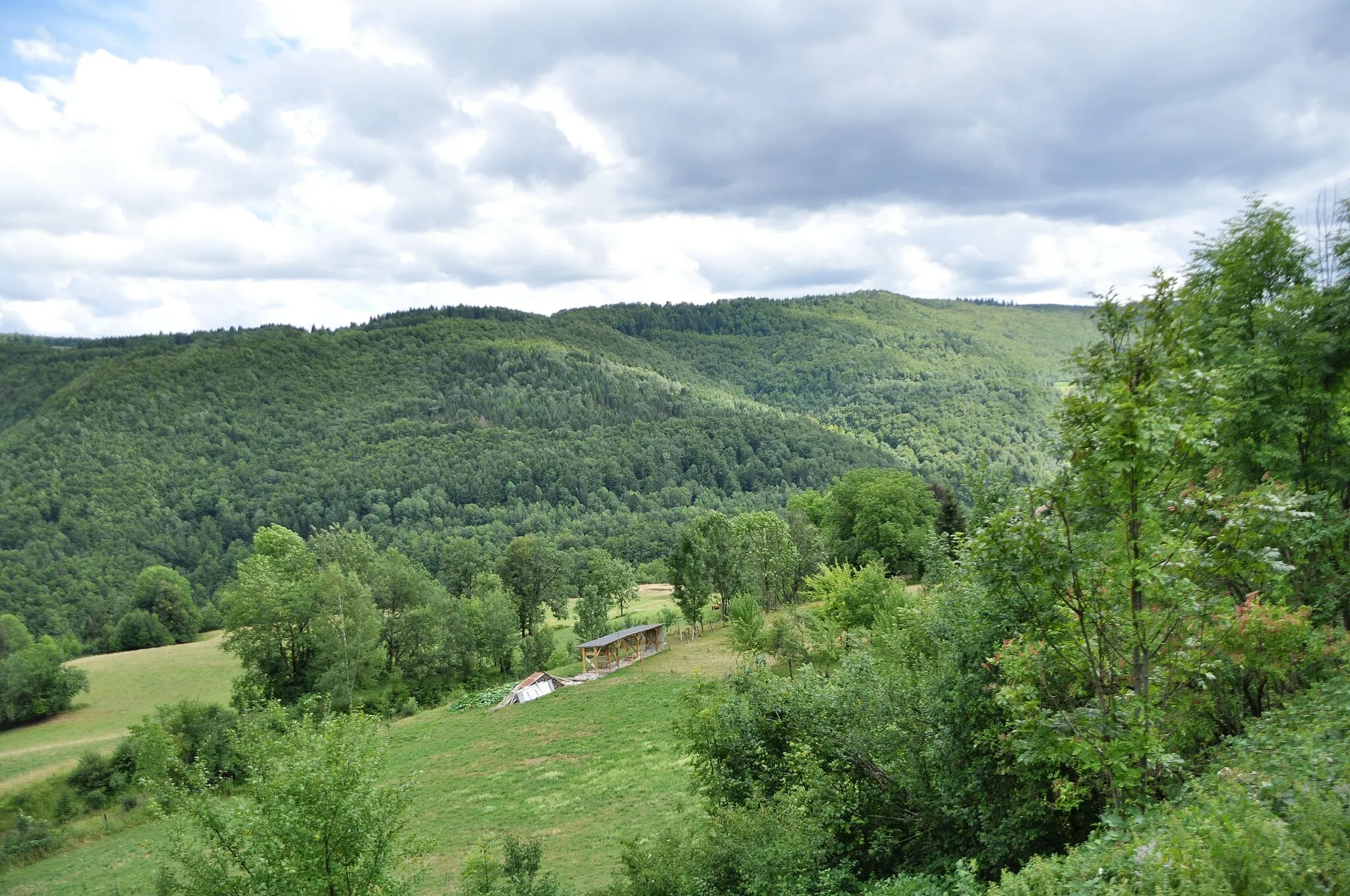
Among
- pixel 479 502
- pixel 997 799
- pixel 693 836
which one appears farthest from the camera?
pixel 479 502

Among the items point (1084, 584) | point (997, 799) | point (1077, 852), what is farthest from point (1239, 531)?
point (997, 799)

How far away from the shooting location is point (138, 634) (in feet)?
237

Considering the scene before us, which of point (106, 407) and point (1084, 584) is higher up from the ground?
point (106, 407)

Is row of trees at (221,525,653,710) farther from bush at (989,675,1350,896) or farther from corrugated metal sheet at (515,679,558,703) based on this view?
bush at (989,675,1350,896)

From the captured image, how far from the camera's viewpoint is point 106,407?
158750mm

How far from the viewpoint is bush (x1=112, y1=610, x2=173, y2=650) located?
237 ft

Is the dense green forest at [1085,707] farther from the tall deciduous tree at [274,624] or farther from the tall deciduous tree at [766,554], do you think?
the tall deciduous tree at [274,624]

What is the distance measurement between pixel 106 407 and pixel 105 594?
88831 millimetres

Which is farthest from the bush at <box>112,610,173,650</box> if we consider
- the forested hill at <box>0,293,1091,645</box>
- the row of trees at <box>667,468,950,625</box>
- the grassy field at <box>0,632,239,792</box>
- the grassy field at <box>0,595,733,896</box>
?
the row of trees at <box>667,468,950,625</box>

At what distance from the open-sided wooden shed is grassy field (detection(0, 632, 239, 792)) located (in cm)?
2725

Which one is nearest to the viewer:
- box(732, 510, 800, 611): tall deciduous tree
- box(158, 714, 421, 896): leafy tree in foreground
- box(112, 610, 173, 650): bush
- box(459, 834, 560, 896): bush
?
box(158, 714, 421, 896): leafy tree in foreground

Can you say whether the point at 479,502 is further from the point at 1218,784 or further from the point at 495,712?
the point at 1218,784

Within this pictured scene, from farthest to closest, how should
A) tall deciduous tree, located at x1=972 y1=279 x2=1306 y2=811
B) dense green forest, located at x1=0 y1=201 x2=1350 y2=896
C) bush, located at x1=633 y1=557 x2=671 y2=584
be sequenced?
bush, located at x1=633 y1=557 x2=671 y2=584
dense green forest, located at x1=0 y1=201 x2=1350 y2=896
tall deciduous tree, located at x1=972 y1=279 x2=1306 y2=811

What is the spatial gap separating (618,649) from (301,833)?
39455 mm
